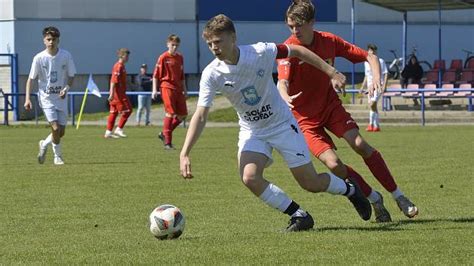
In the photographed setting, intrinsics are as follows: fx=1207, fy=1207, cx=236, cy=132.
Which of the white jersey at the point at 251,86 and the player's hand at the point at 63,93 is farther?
the player's hand at the point at 63,93

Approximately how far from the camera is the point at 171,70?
74.2ft

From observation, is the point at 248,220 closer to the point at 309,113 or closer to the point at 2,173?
the point at 309,113

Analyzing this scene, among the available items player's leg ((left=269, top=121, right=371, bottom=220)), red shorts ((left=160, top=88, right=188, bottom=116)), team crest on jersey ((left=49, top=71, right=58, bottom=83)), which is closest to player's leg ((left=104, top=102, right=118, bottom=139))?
red shorts ((left=160, top=88, right=188, bottom=116))

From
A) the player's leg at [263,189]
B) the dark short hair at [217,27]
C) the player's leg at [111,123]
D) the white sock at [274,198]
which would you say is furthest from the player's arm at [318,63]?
Answer: the player's leg at [111,123]

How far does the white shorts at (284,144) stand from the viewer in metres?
9.45

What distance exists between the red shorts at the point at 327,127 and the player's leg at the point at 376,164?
0.08 meters

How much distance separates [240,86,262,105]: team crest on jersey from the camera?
364 inches

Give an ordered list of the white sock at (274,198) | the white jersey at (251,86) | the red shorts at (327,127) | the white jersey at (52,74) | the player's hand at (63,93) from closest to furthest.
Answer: the white jersey at (251,86), the white sock at (274,198), the red shorts at (327,127), the player's hand at (63,93), the white jersey at (52,74)

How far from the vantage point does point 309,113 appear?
1050 centimetres

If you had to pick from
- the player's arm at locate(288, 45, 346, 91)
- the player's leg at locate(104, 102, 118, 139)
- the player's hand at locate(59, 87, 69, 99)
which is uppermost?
the player's arm at locate(288, 45, 346, 91)

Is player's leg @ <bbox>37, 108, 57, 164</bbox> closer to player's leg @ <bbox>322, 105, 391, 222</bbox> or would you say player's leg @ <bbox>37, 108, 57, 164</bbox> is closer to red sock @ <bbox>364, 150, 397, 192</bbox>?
player's leg @ <bbox>322, 105, 391, 222</bbox>

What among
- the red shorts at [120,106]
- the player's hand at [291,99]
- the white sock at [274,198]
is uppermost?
the player's hand at [291,99]

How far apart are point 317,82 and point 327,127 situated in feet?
1.40

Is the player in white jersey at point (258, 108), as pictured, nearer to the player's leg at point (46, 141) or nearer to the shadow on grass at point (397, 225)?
the shadow on grass at point (397, 225)
